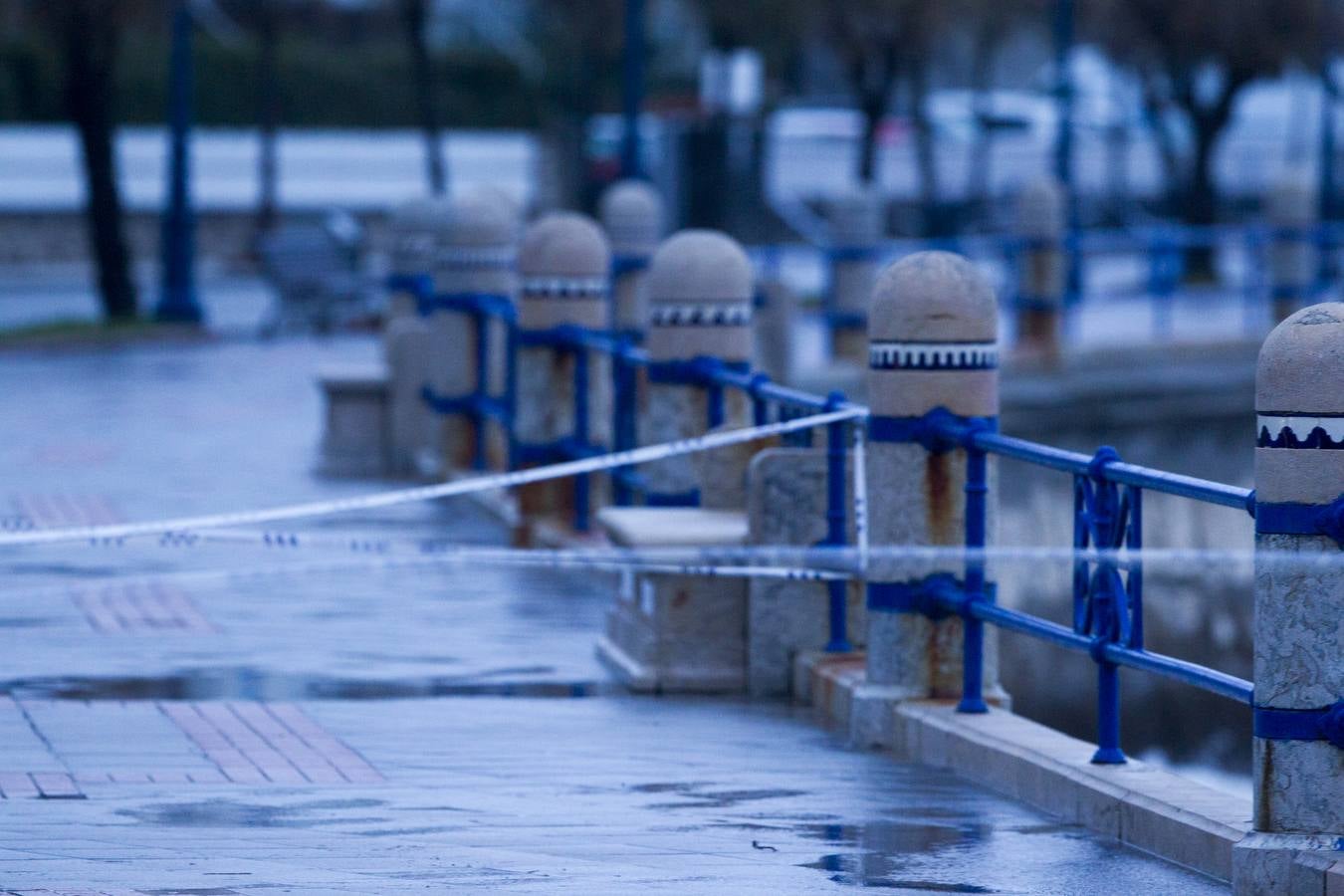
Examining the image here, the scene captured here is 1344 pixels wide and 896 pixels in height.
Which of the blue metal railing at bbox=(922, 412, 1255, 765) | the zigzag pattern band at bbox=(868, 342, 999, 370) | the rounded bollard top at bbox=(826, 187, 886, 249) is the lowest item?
the blue metal railing at bbox=(922, 412, 1255, 765)

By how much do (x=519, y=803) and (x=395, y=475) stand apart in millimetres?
9338

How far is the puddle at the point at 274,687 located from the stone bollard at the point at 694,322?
1719mm

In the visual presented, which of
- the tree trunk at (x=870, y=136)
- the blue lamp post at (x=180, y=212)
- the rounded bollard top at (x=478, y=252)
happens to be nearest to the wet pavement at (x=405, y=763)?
the rounded bollard top at (x=478, y=252)

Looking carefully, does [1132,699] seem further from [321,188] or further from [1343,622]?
[321,188]

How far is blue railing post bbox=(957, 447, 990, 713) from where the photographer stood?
25.8 ft

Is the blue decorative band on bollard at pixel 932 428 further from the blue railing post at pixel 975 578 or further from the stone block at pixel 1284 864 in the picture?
the stone block at pixel 1284 864

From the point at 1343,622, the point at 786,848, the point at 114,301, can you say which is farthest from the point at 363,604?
the point at 114,301

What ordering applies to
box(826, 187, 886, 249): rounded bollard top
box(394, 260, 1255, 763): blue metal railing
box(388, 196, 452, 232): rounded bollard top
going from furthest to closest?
box(826, 187, 886, 249): rounded bollard top
box(388, 196, 452, 232): rounded bollard top
box(394, 260, 1255, 763): blue metal railing

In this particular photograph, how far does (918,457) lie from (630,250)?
42.2 feet

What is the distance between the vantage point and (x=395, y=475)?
16.4m

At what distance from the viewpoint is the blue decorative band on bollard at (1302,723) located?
5766 mm

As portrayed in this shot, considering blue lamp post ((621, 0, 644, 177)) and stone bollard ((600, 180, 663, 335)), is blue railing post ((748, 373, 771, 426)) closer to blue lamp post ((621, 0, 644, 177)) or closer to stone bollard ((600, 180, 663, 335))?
stone bollard ((600, 180, 663, 335))

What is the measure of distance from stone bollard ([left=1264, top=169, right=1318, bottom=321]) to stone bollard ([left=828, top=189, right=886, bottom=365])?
208 inches

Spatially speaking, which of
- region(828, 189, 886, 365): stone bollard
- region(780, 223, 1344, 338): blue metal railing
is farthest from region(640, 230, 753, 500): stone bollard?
region(780, 223, 1344, 338): blue metal railing
